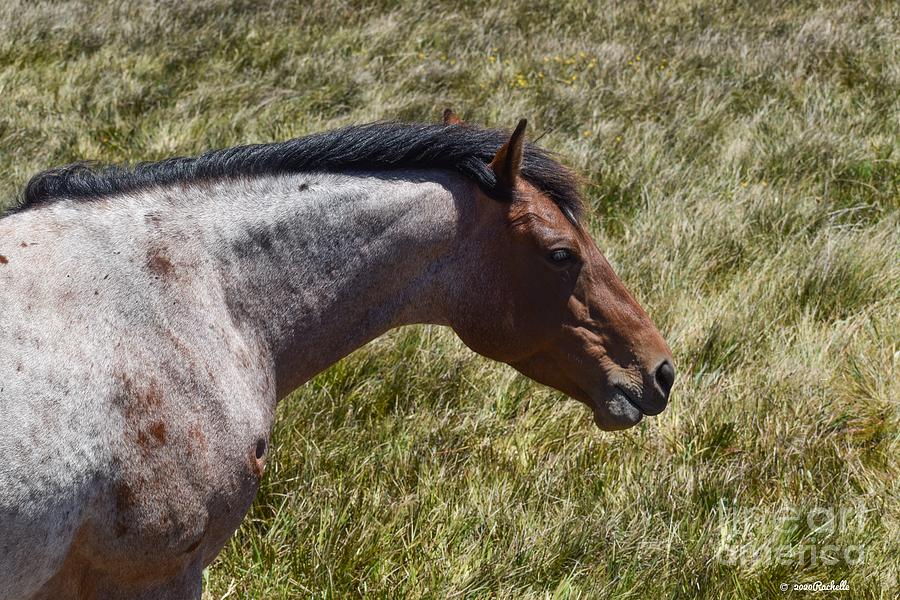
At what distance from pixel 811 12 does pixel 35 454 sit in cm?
1000

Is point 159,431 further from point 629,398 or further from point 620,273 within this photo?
point 620,273

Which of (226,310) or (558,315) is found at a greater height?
(226,310)

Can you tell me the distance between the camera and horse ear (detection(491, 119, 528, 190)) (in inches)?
92.8

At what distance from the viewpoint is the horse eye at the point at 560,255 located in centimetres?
246

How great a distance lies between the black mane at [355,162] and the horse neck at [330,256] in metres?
0.05

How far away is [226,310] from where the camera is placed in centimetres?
217

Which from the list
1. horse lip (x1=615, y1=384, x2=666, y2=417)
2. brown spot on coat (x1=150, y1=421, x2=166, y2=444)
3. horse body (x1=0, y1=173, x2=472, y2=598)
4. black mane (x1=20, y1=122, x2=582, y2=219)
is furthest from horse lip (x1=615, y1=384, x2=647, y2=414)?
brown spot on coat (x1=150, y1=421, x2=166, y2=444)

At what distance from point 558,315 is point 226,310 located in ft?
3.15

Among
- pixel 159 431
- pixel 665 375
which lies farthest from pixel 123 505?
pixel 665 375

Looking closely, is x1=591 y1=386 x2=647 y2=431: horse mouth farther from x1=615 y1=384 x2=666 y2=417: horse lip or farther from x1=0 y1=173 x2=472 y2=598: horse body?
x1=0 y1=173 x2=472 y2=598: horse body

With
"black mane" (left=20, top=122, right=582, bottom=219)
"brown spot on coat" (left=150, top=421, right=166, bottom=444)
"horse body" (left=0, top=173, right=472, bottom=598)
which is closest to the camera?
"horse body" (left=0, top=173, right=472, bottom=598)

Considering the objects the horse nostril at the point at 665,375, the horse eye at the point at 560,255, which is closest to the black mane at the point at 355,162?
the horse eye at the point at 560,255

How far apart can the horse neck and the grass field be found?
0.96m

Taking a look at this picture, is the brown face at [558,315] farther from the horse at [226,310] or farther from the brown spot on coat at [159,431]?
the brown spot on coat at [159,431]
